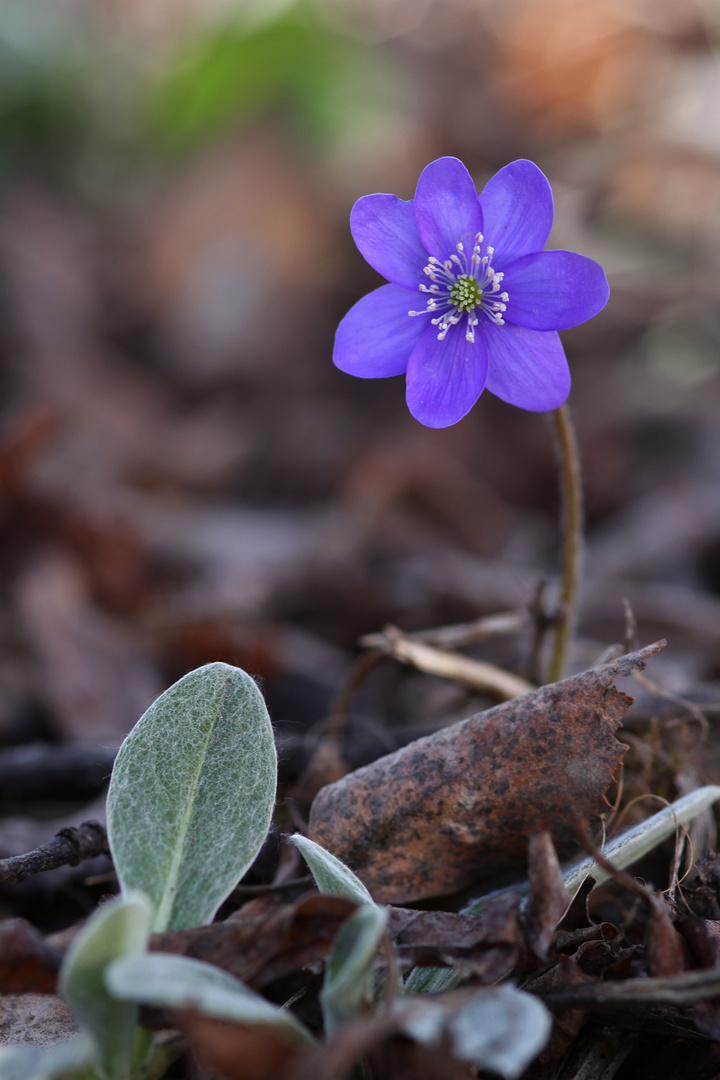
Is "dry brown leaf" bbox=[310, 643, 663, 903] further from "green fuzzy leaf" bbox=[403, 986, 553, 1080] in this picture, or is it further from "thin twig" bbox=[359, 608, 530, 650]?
"thin twig" bbox=[359, 608, 530, 650]

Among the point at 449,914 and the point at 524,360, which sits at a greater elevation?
the point at 524,360

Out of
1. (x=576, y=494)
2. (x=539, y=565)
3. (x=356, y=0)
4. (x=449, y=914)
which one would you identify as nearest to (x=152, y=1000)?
(x=449, y=914)

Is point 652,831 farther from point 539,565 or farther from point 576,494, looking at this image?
point 539,565

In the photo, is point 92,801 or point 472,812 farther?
point 92,801

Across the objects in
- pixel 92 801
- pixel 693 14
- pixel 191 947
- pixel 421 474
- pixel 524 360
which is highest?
pixel 693 14

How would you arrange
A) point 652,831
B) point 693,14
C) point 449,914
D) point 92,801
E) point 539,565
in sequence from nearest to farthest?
point 449,914 → point 652,831 → point 92,801 → point 539,565 → point 693,14

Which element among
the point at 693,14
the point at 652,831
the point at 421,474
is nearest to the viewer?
the point at 652,831

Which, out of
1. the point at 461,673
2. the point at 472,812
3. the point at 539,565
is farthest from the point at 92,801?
the point at 539,565

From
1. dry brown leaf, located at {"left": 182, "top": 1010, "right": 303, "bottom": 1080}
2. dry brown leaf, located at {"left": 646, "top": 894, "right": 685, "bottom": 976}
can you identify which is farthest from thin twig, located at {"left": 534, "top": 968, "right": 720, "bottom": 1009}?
dry brown leaf, located at {"left": 182, "top": 1010, "right": 303, "bottom": 1080}

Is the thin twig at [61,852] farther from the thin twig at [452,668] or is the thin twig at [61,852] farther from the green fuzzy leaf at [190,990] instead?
the thin twig at [452,668]

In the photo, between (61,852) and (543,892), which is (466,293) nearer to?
(543,892)
